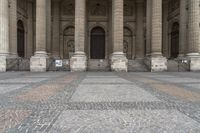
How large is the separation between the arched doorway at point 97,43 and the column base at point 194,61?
42.8ft

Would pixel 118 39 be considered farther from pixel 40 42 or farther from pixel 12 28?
pixel 12 28

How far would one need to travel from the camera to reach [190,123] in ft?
14.2

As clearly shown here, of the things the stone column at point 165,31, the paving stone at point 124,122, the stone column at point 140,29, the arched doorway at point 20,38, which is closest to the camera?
the paving stone at point 124,122

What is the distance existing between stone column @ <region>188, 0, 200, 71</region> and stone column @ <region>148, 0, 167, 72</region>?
3201 millimetres

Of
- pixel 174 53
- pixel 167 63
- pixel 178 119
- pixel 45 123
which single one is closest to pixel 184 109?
pixel 178 119

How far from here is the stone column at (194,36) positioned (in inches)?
1024

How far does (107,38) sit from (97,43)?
5.53ft

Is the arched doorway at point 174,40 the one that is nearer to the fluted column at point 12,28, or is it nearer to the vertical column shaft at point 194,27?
the vertical column shaft at point 194,27

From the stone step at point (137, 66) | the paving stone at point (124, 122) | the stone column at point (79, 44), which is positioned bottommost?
the paving stone at point (124, 122)

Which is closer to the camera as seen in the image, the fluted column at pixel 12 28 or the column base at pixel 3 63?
the column base at pixel 3 63

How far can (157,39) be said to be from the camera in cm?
2580

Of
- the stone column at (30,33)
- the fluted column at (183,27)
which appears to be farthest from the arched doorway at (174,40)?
the stone column at (30,33)

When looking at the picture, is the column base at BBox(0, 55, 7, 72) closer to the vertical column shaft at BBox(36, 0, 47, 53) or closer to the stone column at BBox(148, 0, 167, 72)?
the vertical column shaft at BBox(36, 0, 47, 53)

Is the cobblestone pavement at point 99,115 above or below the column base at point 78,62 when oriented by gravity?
below
